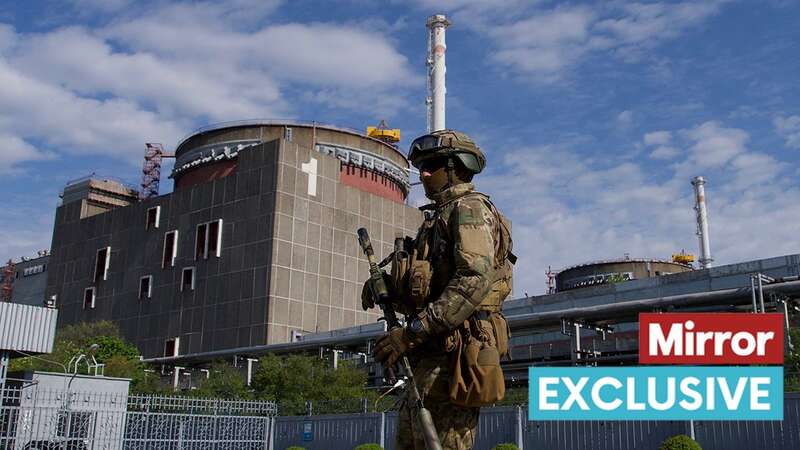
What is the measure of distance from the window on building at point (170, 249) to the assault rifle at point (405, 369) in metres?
61.7

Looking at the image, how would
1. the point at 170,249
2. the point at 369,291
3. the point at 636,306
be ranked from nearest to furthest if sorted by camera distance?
the point at 369,291 < the point at 636,306 < the point at 170,249

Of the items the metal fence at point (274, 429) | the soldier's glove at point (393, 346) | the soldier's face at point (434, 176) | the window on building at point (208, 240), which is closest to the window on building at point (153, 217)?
the window on building at point (208, 240)

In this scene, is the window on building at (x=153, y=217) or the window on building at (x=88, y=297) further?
the window on building at (x=88, y=297)

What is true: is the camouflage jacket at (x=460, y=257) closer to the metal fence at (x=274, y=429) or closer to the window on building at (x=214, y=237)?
the metal fence at (x=274, y=429)

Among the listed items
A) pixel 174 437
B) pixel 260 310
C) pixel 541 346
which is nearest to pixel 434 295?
pixel 174 437

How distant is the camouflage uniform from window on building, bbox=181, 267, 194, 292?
59.7 m

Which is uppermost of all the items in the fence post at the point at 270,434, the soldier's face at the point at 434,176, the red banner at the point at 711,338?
the red banner at the point at 711,338

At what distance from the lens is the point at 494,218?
6.15 meters

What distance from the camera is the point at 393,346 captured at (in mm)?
5633

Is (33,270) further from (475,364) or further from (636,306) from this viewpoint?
A: (475,364)

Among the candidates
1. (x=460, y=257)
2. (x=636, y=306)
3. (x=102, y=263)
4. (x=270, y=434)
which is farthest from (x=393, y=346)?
(x=102, y=263)

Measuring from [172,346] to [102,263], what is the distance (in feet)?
46.6

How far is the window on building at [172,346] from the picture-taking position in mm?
62062

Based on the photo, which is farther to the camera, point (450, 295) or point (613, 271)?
point (613, 271)
